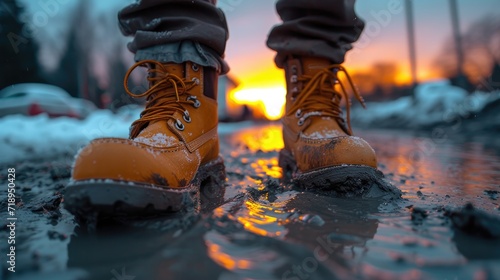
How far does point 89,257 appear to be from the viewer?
29.8 inches

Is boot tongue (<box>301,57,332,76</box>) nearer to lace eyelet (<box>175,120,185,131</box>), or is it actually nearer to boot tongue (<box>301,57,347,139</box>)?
boot tongue (<box>301,57,347,139</box>)

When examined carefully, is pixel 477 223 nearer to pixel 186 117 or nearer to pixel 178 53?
pixel 186 117

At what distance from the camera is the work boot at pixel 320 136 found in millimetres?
1262

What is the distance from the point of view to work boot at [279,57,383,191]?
126cm

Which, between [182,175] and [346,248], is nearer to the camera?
[346,248]

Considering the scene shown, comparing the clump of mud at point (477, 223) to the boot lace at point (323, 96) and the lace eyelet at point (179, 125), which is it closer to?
the boot lace at point (323, 96)

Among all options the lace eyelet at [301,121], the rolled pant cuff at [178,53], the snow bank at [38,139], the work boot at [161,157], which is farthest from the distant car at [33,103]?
the lace eyelet at [301,121]

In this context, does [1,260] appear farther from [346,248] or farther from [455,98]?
[455,98]

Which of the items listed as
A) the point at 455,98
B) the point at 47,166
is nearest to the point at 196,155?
the point at 47,166

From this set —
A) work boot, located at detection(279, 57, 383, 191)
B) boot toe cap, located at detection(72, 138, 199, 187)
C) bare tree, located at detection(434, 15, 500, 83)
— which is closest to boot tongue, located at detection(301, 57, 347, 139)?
work boot, located at detection(279, 57, 383, 191)

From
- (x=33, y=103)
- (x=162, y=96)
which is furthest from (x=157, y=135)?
(x=33, y=103)

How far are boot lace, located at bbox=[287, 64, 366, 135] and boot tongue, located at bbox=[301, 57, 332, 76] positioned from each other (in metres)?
0.04

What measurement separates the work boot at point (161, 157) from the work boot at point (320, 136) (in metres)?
0.42

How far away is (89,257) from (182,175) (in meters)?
0.43
